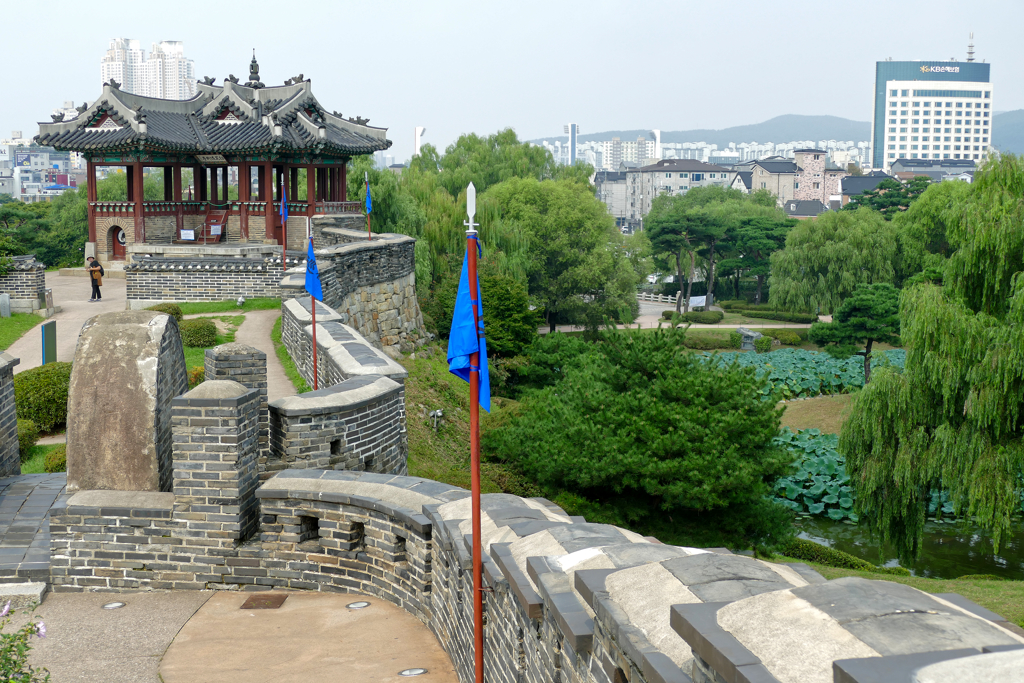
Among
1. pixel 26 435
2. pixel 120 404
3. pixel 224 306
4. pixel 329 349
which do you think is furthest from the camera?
pixel 224 306

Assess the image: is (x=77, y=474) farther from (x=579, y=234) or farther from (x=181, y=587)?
(x=579, y=234)

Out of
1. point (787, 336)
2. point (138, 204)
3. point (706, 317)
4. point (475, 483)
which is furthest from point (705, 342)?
point (475, 483)

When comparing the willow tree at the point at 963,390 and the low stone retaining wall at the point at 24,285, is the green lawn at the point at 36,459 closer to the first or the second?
the low stone retaining wall at the point at 24,285

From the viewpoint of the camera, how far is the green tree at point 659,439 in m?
13.8

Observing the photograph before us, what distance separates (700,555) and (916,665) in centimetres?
151

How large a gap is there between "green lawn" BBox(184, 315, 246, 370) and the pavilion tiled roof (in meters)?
9.86

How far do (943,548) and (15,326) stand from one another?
20.5 m

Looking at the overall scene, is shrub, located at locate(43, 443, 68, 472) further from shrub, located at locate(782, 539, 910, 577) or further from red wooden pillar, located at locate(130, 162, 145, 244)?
red wooden pillar, located at locate(130, 162, 145, 244)

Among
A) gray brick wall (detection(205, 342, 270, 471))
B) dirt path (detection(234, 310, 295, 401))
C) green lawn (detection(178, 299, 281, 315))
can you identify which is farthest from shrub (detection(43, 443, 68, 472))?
green lawn (detection(178, 299, 281, 315))

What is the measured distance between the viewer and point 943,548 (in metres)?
20.9

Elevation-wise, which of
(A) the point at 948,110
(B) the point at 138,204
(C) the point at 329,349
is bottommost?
(C) the point at 329,349

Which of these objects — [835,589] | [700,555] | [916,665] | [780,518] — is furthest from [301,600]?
[780,518]

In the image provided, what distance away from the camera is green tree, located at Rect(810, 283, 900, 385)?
35.2m

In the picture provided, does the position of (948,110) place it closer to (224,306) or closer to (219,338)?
(224,306)
